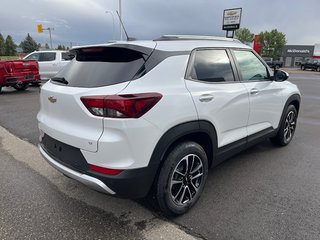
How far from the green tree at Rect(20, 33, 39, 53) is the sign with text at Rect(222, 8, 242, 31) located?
7563 centimetres

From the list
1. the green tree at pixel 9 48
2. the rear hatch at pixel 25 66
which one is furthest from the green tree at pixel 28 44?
the rear hatch at pixel 25 66

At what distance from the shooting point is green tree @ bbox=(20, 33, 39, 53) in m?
87.8

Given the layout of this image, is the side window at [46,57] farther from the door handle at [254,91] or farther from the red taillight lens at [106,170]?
the red taillight lens at [106,170]

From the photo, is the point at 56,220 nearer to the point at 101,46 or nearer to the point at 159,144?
the point at 159,144

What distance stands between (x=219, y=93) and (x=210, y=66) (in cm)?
33

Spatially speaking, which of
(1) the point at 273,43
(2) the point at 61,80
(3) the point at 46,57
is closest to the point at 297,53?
(1) the point at 273,43

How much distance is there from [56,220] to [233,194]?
198 cm

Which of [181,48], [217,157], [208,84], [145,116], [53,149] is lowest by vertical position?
[217,157]

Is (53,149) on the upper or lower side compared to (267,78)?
lower

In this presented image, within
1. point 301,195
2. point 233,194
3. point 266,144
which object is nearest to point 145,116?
point 233,194

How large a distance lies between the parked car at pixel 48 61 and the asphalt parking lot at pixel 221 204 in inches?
400

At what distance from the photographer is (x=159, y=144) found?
93.0 inches

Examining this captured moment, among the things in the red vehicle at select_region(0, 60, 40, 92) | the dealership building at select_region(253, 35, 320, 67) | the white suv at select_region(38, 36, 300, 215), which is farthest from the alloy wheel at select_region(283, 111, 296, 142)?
the dealership building at select_region(253, 35, 320, 67)

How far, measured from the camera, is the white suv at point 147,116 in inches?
87.8
